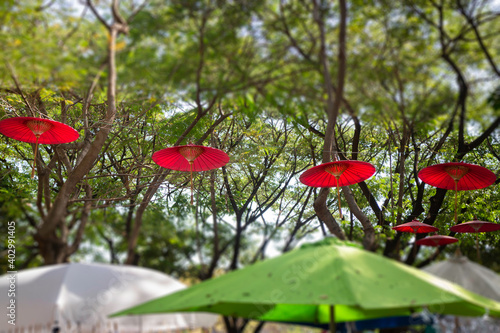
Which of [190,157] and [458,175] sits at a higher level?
[190,157]

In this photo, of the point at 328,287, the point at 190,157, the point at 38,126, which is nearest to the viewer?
the point at 328,287

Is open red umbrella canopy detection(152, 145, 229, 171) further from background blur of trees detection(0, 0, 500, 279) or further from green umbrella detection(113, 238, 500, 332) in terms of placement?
green umbrella detection(113, 238, 500, 332)

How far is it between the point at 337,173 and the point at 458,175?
148cm

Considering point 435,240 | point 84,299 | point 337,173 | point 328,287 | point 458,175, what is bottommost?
point 328,287

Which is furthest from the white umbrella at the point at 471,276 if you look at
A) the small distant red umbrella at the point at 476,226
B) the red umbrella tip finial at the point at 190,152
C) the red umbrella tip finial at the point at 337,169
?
the red umbrella tip finial at the point at 190,152

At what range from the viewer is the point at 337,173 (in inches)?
164

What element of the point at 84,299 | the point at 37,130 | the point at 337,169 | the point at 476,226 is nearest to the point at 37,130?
the point at 37,130

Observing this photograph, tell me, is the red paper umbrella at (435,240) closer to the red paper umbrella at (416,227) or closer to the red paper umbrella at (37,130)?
the red paper umbrella at (416,227)

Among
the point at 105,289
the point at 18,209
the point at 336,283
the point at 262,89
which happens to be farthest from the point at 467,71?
the point at 18,209

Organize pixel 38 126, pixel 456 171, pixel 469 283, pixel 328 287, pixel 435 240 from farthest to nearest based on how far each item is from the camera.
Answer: pixel 435 240, pixel 456 171, pixel 38 126, pixel 469 283, pixel 328 287

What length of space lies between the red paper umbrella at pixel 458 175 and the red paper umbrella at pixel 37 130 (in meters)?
3.94

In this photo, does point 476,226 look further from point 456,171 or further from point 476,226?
point 456,171

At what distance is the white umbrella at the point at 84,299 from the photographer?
245cm

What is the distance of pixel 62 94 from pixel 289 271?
380 centimetres
